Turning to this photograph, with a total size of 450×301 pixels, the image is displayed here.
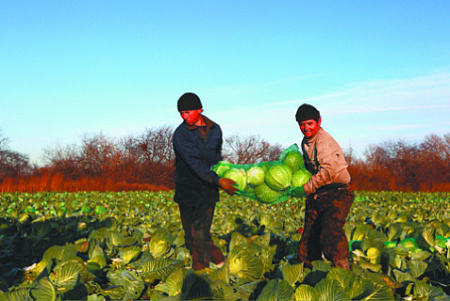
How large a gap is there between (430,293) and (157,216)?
520cm

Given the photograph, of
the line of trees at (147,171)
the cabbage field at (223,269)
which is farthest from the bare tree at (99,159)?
the cabbage field at (223,269)

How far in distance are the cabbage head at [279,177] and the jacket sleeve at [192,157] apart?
59 cm

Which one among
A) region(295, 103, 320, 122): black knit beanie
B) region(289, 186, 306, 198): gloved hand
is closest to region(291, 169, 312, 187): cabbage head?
region(289, 186, 306, 198): gloved hand

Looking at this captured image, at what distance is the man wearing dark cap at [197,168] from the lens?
3139mm

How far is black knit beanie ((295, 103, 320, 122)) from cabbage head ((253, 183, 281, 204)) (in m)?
0.75

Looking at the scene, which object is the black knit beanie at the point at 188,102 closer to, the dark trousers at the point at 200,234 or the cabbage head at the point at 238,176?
the cabbage head at the point at 238,176

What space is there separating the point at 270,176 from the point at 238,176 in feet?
0.99

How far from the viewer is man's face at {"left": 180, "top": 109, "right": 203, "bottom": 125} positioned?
3.16 meters

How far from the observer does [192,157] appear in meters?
3.14

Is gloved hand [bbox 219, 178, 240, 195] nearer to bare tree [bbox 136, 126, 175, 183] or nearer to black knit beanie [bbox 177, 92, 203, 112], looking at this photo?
black knit beanie [bbox 177, 92, 203, 112]

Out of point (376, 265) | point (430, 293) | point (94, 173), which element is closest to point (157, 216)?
point (376, 265)

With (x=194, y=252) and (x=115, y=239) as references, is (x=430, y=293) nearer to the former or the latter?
(x=194, y=252)

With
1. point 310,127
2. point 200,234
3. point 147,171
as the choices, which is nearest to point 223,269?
point 200,234

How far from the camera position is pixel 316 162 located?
3.11m
